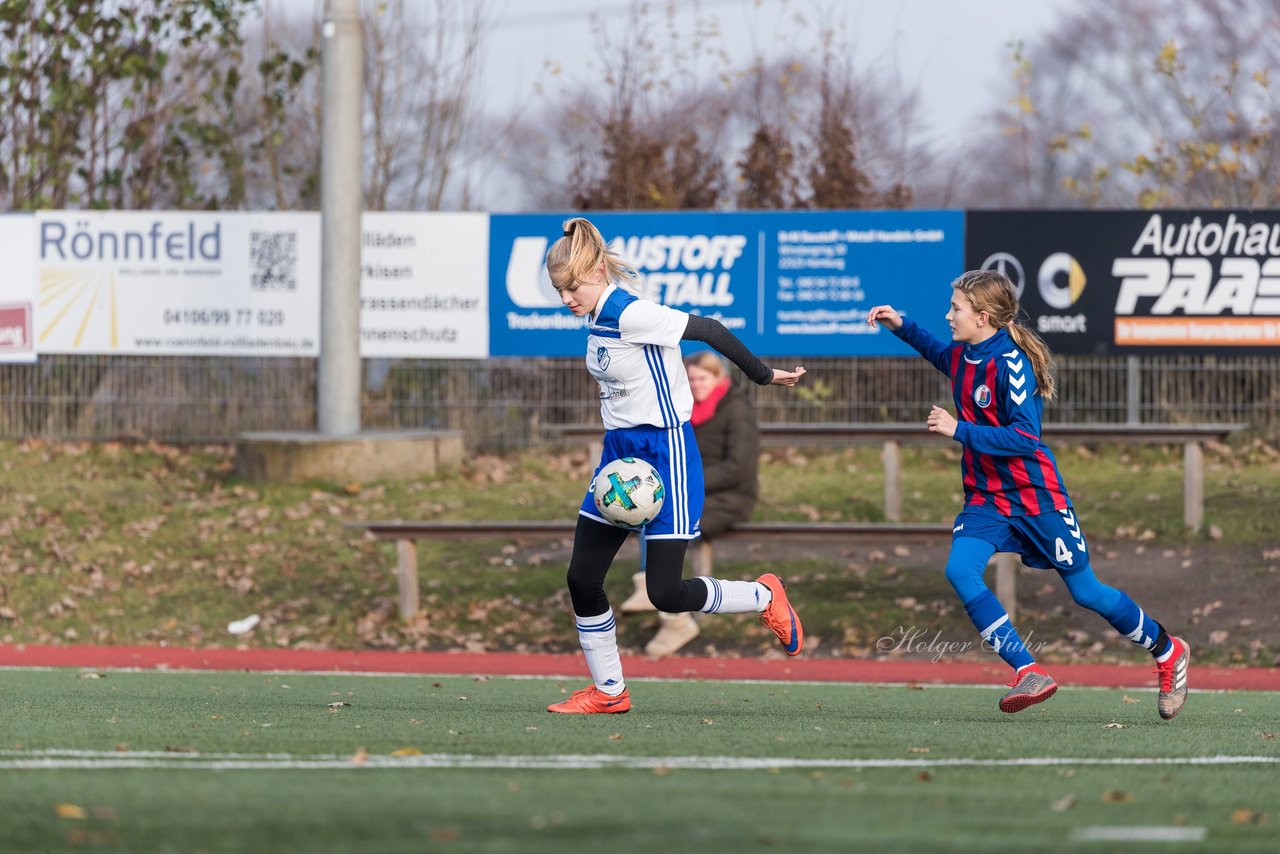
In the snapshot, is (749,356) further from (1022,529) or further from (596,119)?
(596,119)

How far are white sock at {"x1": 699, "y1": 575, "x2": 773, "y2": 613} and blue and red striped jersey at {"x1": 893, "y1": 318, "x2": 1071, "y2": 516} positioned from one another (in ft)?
3.06

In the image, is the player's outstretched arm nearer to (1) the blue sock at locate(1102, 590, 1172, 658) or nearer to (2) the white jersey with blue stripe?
(2) the white jersey with blue stripe

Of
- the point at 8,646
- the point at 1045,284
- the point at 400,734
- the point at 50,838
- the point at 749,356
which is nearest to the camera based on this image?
the point at 50,838

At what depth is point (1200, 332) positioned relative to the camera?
579 inches

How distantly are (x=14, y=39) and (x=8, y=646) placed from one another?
9.09 m

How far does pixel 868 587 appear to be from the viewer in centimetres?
1183

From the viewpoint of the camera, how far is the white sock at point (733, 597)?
6.62 metres

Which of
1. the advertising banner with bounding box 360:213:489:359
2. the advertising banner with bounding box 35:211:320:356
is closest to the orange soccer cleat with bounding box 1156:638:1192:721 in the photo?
the advertising banner with bounding box 360:213:489:359

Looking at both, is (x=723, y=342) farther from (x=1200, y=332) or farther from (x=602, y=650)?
(x=1200, y=332)

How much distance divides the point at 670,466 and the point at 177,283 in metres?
10.9

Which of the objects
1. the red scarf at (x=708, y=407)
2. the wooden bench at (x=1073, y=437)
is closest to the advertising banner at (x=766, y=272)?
the wooden bench at (x=1073, y=437)

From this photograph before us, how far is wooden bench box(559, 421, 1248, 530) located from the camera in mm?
12320

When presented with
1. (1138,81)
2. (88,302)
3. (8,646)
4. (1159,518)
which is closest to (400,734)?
(8,646)

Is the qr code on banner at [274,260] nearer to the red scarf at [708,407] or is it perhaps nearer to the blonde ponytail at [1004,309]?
the red scarf at [708,407]
